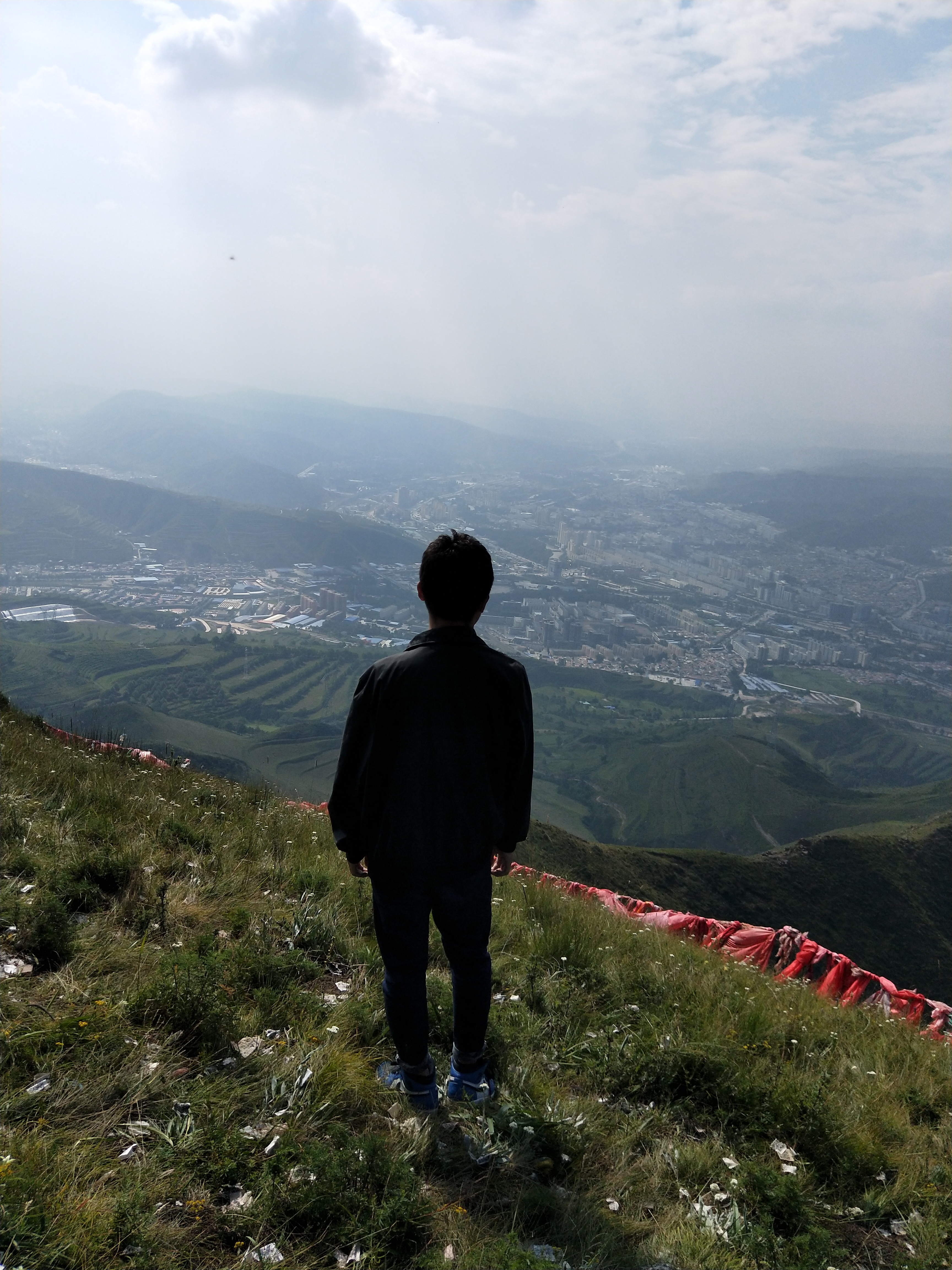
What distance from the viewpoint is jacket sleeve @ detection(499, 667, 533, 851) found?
9.76 ft

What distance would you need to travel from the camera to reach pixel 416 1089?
10.4ft

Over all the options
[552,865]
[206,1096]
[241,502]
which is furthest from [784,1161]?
[241,502]

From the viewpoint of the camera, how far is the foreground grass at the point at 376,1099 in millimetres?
2432

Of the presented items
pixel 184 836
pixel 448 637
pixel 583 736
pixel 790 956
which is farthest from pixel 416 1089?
pixel 583 736

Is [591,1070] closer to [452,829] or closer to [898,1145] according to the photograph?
[898,1145]

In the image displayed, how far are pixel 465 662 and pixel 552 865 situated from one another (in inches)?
735

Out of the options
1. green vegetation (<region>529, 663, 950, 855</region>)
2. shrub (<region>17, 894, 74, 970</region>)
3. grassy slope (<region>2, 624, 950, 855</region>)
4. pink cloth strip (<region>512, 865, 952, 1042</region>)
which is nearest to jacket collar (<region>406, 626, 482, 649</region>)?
shrub (<region>17, 894, 74, 970</region>)

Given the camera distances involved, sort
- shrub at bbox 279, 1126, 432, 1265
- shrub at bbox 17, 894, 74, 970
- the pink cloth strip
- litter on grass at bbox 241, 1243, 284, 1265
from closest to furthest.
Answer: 1. litter on grass at bbox 241, 1243, 284, 1265
2. shrub at bbox 279, 1126, 432, 1265
3. shrub at bbox 17, 894, 74, 970
4. the pink cloth strip

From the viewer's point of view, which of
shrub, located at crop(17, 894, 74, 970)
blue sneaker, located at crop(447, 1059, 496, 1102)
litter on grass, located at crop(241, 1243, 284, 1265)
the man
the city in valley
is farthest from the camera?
the city in valley

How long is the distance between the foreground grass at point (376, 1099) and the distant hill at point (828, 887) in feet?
57.1

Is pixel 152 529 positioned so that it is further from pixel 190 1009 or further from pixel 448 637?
pixel 448 637

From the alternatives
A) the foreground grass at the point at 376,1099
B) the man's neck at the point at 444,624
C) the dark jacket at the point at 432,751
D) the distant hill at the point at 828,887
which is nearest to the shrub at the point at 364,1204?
the foreground grass at the point at 376,1099

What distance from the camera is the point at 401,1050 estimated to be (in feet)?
10.3

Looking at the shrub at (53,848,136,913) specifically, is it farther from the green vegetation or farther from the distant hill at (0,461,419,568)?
the distant hill at (0,461,419,568)
